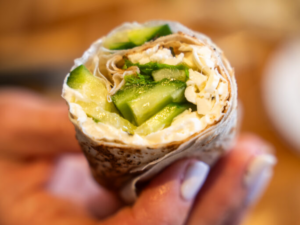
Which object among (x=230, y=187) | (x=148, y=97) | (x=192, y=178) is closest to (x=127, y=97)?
(x=148, y=97)

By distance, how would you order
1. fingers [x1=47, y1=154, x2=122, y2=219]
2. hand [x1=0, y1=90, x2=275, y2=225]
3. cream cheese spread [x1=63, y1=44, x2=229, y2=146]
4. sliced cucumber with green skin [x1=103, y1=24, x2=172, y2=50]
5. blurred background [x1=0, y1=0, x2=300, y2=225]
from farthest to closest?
blurred background [x1=0, y1=0, x2=300, y2=225]
fingers [x1=47, y1=154, x2=122, y2=219]
hand [x1=0, y1=90, x2=275, y2=225]
sliced cucumber with green skin [x1=103, y1=24, x2=172, y2=50]
cream cheese spread [x1=63, y1=44, x2=229, y2=146]

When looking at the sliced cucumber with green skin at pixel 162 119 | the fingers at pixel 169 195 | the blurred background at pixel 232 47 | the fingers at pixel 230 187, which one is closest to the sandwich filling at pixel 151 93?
the sliced cucumber with green skin at pixel 162 119

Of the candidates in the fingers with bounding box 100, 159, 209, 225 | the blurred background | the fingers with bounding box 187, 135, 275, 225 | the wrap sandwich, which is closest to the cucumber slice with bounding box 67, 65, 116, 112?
the wrap sandwich

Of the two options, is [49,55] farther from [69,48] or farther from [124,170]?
[124,170]

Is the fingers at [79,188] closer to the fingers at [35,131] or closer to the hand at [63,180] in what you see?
the hand at [63,180]

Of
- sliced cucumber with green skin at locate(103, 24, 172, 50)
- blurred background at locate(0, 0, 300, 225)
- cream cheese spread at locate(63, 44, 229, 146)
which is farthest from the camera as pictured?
blurred background at locate(0, 0, 300, 225)

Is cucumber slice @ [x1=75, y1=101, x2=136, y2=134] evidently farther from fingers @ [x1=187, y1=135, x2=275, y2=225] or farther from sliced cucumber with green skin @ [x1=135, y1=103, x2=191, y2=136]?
fingers @ [x1=187, y1=135, x2=275, y2=225]

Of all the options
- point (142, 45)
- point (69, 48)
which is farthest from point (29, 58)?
point (142, 45)
